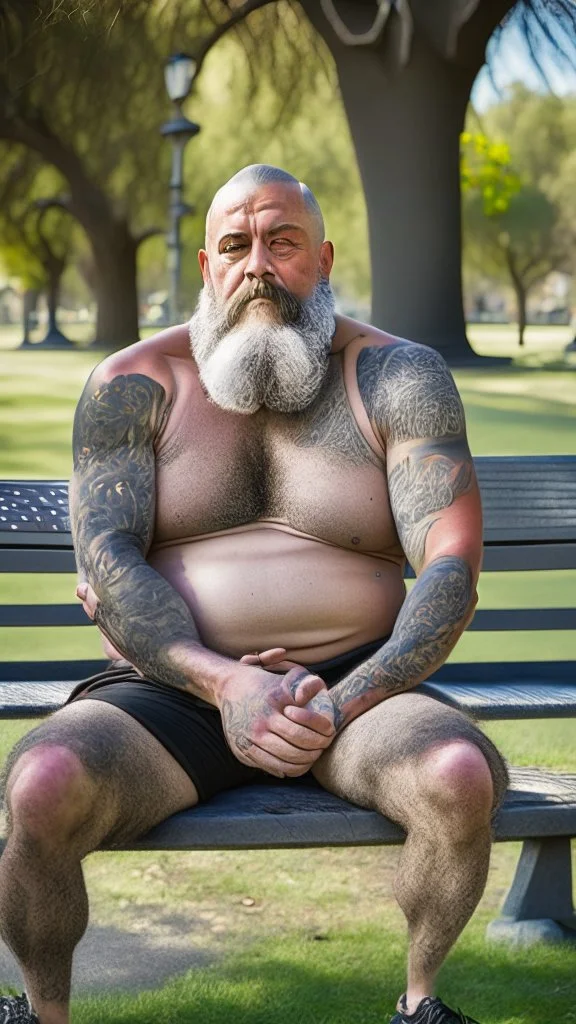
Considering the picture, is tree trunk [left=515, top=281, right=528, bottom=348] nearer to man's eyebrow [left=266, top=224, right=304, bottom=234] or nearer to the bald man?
the bald man

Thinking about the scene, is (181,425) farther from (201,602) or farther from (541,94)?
(541,94)

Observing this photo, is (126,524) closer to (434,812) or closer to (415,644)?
(415,644)

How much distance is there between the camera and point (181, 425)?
3135mm

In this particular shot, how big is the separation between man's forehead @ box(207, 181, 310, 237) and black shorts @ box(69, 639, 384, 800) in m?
0.96

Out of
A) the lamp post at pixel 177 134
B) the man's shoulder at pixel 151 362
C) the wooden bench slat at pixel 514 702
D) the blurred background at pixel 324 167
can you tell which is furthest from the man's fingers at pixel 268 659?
the lamp post at pixel 177 134

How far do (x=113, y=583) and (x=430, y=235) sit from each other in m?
5.66

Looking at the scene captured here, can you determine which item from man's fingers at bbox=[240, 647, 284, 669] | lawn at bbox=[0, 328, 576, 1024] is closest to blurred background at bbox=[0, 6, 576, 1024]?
lawn at bbox=[0, 328, 576, 1024]

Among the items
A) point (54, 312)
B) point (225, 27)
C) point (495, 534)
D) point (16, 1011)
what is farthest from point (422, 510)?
point (225, 27)

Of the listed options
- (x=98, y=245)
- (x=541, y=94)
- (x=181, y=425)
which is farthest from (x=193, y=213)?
(x=181, y=425)

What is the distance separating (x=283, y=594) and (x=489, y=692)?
741mm

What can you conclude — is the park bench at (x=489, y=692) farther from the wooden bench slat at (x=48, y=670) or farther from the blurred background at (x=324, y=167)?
the blurred background at (x=324, y=167)

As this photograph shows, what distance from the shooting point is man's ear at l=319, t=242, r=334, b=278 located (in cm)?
325

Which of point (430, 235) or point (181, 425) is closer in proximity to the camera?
point (181, 425)

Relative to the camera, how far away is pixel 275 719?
107 inches
